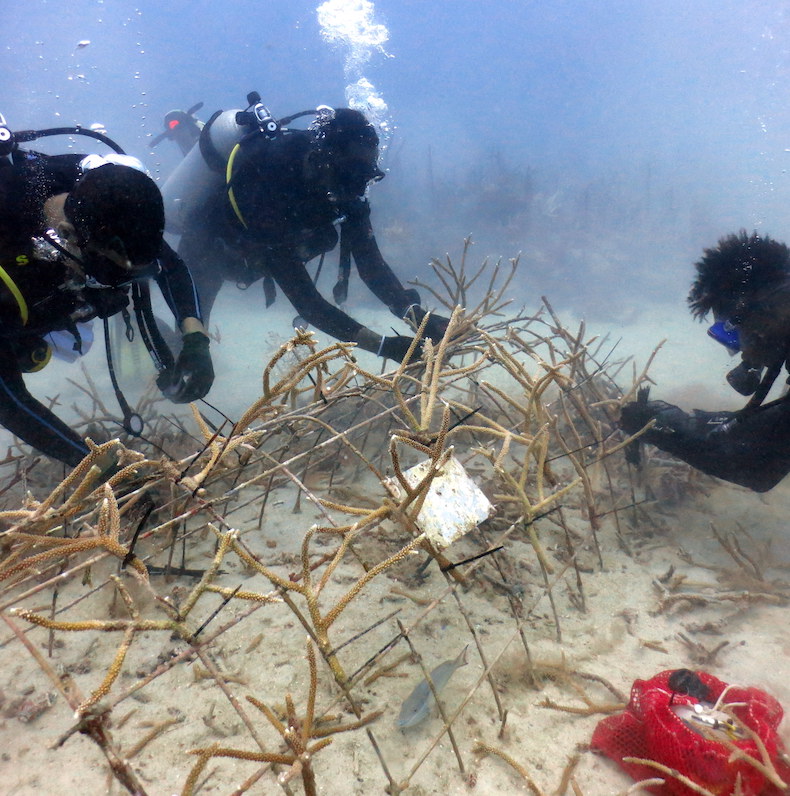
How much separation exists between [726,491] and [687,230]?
74.2 feet

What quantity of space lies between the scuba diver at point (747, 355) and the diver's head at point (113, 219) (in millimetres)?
3892

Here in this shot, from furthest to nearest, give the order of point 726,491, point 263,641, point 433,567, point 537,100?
point 537,100
point 726,491
point 433,567
point 263,641

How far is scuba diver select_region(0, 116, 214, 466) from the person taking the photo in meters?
2.76

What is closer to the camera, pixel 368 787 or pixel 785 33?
pixel 368 787

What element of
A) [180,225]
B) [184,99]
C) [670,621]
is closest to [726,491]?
[670,621]

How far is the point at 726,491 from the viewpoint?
3930mm

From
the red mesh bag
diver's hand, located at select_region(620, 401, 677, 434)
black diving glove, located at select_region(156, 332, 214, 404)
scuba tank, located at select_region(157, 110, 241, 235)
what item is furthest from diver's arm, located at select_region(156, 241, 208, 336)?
the red mesh bag

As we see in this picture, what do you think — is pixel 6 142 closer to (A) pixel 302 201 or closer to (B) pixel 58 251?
(B) pixel 58 251

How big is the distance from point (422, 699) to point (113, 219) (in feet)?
10.1

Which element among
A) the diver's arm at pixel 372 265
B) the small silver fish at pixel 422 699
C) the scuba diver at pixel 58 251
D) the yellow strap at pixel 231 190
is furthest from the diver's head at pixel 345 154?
the small silver fish at pixel 422 699

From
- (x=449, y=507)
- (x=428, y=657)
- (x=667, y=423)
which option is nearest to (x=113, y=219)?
(x=449, y=507)

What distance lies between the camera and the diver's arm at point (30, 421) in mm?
2934

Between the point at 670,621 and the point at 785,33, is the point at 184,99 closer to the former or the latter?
the point at 670,621

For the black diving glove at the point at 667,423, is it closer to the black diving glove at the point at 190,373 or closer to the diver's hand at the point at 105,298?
the black diving glove at the point at 190,373
